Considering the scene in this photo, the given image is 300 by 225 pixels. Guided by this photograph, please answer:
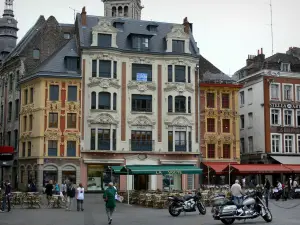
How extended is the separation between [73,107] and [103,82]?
12.3 ft

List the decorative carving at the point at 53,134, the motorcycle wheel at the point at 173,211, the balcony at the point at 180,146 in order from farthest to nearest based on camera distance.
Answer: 1. the balcony at the point at 180,146
2. the decorative carving at the point at 53,134
3. the motorcycle wheel at the point at 173,211

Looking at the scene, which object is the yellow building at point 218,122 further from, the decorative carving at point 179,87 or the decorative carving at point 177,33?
the decorative carving at point 177,33

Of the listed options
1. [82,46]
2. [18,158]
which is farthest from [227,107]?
[18,158]

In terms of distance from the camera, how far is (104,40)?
52781 mm

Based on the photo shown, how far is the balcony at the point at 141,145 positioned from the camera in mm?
52375

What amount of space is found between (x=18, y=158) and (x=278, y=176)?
89.8 feet

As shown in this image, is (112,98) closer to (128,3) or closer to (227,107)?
(227,107)

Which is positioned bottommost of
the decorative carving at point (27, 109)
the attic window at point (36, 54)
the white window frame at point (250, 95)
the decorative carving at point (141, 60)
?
the decorative carving at point (27, 109)

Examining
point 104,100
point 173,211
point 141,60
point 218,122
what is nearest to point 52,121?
point 104,100

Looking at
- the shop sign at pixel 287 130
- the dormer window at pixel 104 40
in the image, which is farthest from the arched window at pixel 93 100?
the shop sign at pixel 287 130

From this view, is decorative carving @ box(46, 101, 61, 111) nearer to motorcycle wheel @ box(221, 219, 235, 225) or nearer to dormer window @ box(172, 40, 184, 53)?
dormer window @ box(172, 40, 184, 53)

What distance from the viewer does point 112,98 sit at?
52.0 meters

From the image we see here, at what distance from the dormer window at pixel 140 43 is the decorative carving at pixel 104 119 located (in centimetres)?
759

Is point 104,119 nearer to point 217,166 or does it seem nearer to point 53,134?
point 53,134
